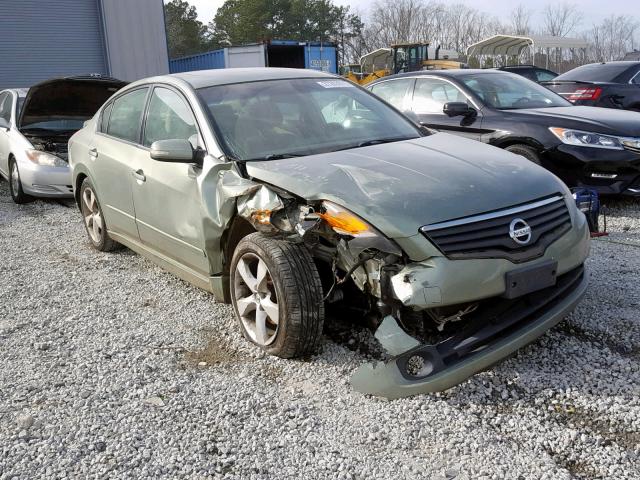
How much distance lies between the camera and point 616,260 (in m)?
4.62

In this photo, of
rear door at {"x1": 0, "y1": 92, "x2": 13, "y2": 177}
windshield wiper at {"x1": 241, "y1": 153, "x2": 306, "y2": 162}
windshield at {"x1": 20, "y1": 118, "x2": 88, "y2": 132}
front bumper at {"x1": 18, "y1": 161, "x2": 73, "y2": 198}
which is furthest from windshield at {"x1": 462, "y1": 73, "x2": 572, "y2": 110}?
rear door at {"x1": 0, "y1": 92, "x2": 13, "y2": 177}

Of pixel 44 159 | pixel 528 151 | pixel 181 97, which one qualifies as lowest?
pixel 44 159

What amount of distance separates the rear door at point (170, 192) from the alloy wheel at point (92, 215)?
117cm

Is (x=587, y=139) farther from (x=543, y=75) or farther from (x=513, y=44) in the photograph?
(x=513, y=44)

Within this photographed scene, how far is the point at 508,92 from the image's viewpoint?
7078 millimetres

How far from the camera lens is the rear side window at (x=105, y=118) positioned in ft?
16.7

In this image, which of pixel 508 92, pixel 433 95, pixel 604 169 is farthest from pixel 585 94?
pixel 604 169

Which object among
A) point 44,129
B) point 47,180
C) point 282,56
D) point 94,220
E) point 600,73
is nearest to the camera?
point 94,220

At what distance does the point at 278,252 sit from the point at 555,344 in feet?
5.21

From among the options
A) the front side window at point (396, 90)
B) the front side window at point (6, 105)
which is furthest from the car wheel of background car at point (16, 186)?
the front side window at point (396, 90)

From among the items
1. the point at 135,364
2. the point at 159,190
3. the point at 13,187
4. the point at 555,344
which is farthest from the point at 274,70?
the point at 13,187

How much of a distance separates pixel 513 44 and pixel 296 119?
31399 millimetres

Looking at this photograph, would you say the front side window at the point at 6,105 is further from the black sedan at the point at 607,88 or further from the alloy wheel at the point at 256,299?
the black sedan at the point at 607,88

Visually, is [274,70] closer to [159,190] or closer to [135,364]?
[159,190]
